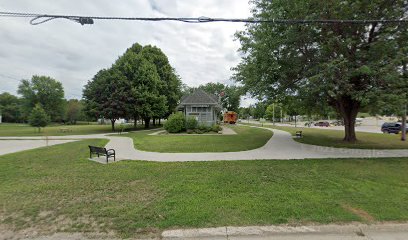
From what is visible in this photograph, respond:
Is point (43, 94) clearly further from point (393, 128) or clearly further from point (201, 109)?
point (393, 128)

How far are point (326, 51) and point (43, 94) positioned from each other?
7313cm

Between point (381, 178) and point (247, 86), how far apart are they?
8943 mm

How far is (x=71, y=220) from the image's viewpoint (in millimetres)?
4211

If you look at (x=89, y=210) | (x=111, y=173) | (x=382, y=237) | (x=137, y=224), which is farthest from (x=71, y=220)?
(x=382, y=237)

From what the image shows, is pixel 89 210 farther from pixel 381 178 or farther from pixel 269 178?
pixel 381 178

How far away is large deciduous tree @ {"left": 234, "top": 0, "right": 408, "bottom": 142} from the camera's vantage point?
10.1m

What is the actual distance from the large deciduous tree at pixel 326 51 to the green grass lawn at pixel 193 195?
415 centimetres

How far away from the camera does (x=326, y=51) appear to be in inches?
443

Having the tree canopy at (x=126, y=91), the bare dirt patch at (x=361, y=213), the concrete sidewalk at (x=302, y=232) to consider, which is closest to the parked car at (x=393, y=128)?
the bare dirt patch at (x=361, y=213)

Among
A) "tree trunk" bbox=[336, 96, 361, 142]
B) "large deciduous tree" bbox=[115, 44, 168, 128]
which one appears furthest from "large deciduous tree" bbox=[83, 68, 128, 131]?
"tree trunk" bbox=[336, 96, 361, 142]

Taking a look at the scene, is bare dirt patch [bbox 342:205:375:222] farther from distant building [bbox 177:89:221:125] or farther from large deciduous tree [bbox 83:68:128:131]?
large deciduous tree [bbox 83:68:128:131]

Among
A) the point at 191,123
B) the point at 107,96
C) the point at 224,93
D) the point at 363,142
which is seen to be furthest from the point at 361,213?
the point at 224,93

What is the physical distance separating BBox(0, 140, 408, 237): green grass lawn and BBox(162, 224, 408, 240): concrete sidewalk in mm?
188

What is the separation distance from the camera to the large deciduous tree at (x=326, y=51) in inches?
397
